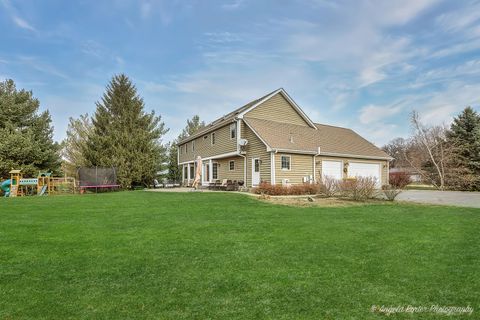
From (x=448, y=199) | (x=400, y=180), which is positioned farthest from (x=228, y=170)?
(x=400, y=180)

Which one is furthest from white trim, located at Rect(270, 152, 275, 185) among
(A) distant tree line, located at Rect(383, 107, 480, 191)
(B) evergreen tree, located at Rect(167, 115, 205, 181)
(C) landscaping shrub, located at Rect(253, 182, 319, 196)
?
(B) evergreen tree, located at Rect(167, 115, 205, 181)

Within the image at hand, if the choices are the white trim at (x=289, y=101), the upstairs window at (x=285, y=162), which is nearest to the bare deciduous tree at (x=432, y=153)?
the white trim at (x=289, y=101)

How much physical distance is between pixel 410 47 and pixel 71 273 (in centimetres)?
1851

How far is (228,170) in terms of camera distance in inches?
899

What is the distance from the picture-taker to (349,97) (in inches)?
899

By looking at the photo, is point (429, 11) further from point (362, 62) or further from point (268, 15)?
point (268, 15)

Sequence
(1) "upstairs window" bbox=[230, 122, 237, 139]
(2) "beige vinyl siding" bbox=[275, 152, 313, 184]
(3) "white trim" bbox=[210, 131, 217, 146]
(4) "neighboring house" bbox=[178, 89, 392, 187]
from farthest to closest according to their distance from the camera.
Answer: (3) "white trim" bbox=[210, 131, 217, 146] < (1) "upstairs window" bbox=[230, 122, 237, 139] < (4) "neighboring house" bbox=[178, 89, 392, 187] < (2) "beige vinyl siding" bbox=[275, 152, 313, 184]

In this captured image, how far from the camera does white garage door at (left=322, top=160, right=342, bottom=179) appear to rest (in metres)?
21.0

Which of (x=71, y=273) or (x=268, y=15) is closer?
(x=71, y=273)

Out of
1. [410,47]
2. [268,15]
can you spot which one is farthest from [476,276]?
[410,47]

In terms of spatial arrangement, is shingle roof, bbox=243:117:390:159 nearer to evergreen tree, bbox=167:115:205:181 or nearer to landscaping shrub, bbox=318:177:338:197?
landscaping shrub, bbox=318:177:338:197

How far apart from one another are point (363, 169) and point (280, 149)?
942 centimetres

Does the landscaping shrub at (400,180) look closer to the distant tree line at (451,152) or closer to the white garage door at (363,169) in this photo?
the distant tree line at (451,152)

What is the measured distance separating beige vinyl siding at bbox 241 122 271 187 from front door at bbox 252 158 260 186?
31cm
